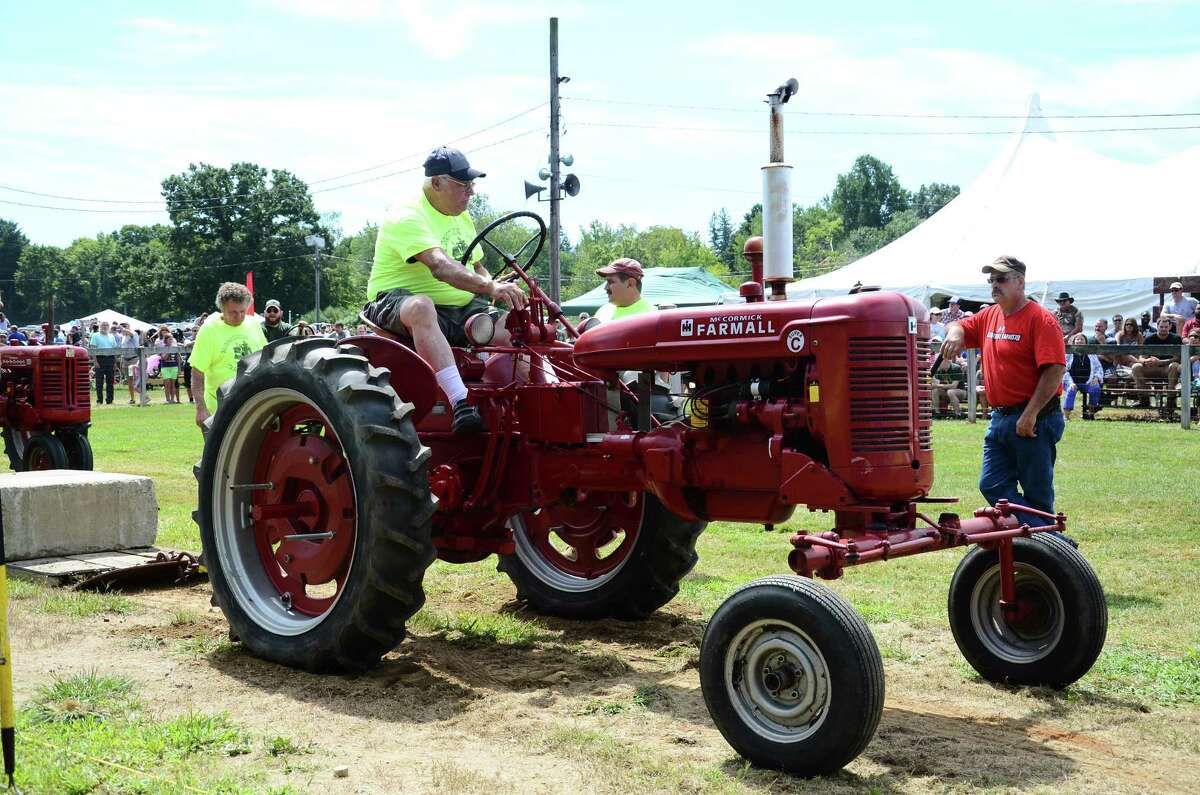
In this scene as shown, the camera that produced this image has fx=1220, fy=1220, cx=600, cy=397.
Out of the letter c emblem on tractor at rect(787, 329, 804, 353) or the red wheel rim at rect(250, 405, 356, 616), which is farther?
the red wheel rim at rect(250, 405, 356, 616)

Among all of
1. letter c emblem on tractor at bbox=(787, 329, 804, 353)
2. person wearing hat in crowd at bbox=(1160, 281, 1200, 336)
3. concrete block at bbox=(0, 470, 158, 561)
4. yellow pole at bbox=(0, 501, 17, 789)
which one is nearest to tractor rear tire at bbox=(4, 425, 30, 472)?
concrete block at bbox=(0, 470, 158, 561)

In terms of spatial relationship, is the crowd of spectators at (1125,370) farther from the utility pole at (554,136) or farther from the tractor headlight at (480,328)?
the tractor headlight at (480,328)

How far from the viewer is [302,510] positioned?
5.65m

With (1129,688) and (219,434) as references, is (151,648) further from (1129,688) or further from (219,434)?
(1129,688)

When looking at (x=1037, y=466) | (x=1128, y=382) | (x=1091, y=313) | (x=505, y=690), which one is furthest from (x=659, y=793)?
(x=1091, y=313)

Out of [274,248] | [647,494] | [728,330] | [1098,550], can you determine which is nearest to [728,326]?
[728,330]

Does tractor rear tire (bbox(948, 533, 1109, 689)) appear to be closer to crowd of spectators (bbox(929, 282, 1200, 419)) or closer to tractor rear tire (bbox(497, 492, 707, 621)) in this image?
tractor rear tire (bbox(497, 492, 707, 621))

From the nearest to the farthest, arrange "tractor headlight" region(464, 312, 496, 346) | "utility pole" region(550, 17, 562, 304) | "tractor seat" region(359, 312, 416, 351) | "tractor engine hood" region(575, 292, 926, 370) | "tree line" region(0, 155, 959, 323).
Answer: "tractor engine hood" region(575, 292, 926, 370) < "tractor headlight" region(464, 312, 496, 346) < "tractor seat" region(359, 312, 416, 351) < "utility pole" region(550, 17, 562, 304) < "tree line" region(0, 155, 959, 323)

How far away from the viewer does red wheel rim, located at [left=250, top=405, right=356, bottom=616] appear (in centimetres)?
550

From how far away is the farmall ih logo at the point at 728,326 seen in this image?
15.0 feet

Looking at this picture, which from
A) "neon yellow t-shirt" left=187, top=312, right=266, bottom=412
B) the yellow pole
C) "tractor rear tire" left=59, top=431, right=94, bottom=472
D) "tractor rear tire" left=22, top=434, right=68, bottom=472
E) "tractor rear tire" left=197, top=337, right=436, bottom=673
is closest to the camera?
the yellow pole

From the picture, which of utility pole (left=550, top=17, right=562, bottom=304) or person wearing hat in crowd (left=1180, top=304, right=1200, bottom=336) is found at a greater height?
utility pole (left=550, top=17, right=562, bottom=304)

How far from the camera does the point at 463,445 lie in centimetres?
576

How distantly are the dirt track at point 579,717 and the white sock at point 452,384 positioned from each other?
47.0 inches
